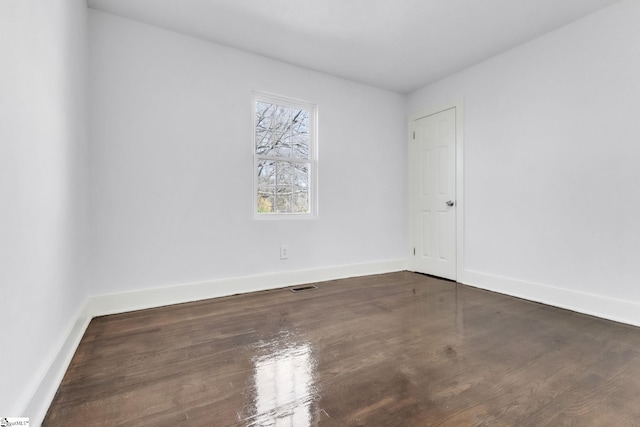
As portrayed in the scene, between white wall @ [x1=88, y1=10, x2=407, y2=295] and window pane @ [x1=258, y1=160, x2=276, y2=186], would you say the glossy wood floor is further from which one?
window pane @ [x1=258, y1=160, x2=276, y2=186]

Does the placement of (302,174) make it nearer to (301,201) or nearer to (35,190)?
(301,201)

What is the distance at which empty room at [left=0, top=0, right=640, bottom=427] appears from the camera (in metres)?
1.34

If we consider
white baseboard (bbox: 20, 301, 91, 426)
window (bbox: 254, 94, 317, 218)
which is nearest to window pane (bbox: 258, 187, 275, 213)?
window (bbox: 254, 94, 317, 218)

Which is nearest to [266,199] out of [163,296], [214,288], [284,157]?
[284,157]

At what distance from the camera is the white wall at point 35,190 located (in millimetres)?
1052

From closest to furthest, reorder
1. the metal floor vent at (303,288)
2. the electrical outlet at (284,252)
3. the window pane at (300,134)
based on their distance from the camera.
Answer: the metal floor vent at (303,288) → the electrical outlet at (284,252) → the window pane at (300,134)

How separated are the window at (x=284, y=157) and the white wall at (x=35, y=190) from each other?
165 cm

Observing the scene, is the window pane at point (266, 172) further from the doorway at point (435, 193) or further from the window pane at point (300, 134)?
the doorway at point (435, 193)

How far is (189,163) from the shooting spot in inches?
→ 114

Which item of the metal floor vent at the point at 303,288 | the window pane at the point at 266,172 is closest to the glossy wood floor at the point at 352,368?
the metal floor vent at the point at 303,288

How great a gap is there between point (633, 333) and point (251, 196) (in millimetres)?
3402

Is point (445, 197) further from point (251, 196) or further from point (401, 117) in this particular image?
point (251, 196)

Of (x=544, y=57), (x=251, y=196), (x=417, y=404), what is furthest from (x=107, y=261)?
(x=544, y=57)

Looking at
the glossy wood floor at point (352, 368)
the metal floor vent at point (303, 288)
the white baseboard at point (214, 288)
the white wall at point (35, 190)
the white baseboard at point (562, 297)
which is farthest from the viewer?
the metal floor vent at point (303, 288)
